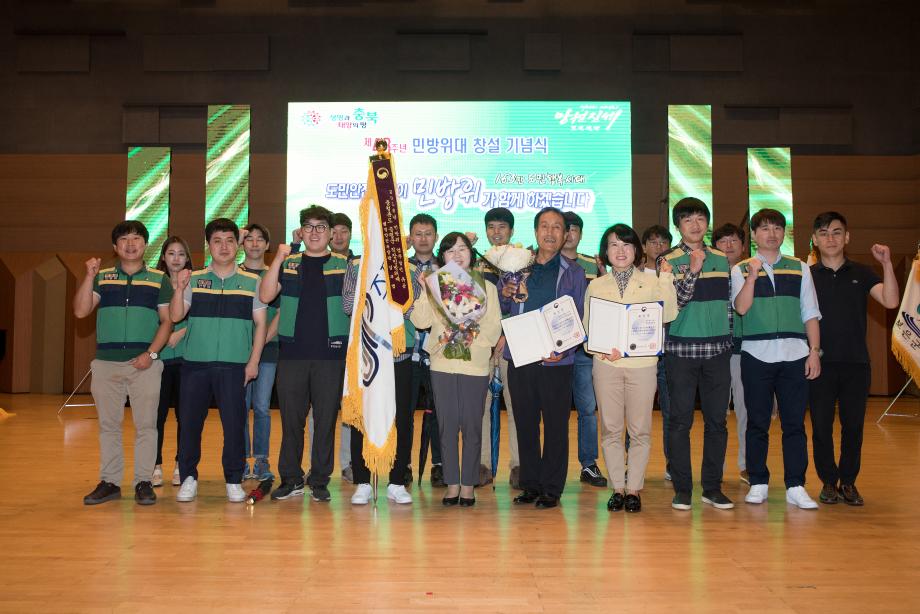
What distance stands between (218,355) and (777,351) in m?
2.82

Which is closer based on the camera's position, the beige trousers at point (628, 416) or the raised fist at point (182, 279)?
the beige trousers at point (628, 416)

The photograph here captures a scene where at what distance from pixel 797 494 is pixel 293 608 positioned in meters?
2.65

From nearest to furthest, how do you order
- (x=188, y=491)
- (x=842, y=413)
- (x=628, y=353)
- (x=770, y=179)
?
1. (x=628, y=353)
2. (x=188, y=491)
3. (x=842, y=413)
4. (x=770, y=179)

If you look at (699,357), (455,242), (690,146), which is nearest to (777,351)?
(699,357)

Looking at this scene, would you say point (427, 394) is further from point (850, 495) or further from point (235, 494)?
point (850, 495)

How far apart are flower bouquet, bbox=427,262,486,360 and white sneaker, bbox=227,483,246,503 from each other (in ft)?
4.12

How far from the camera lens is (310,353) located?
163 inches

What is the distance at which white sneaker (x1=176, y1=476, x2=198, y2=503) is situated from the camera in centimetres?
404

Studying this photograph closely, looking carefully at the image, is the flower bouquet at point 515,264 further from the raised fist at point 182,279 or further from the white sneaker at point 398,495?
the raised fist at point 182,279

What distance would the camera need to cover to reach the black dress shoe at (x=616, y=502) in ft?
12.8

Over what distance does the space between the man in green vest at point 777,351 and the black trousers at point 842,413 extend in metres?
0.13

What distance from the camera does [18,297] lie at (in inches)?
394

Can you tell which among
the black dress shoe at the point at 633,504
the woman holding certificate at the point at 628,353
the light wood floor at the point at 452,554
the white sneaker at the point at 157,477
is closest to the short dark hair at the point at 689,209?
the woman holding certificate at the point at 628,353

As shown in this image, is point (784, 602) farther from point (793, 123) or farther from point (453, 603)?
point (793, 123)
